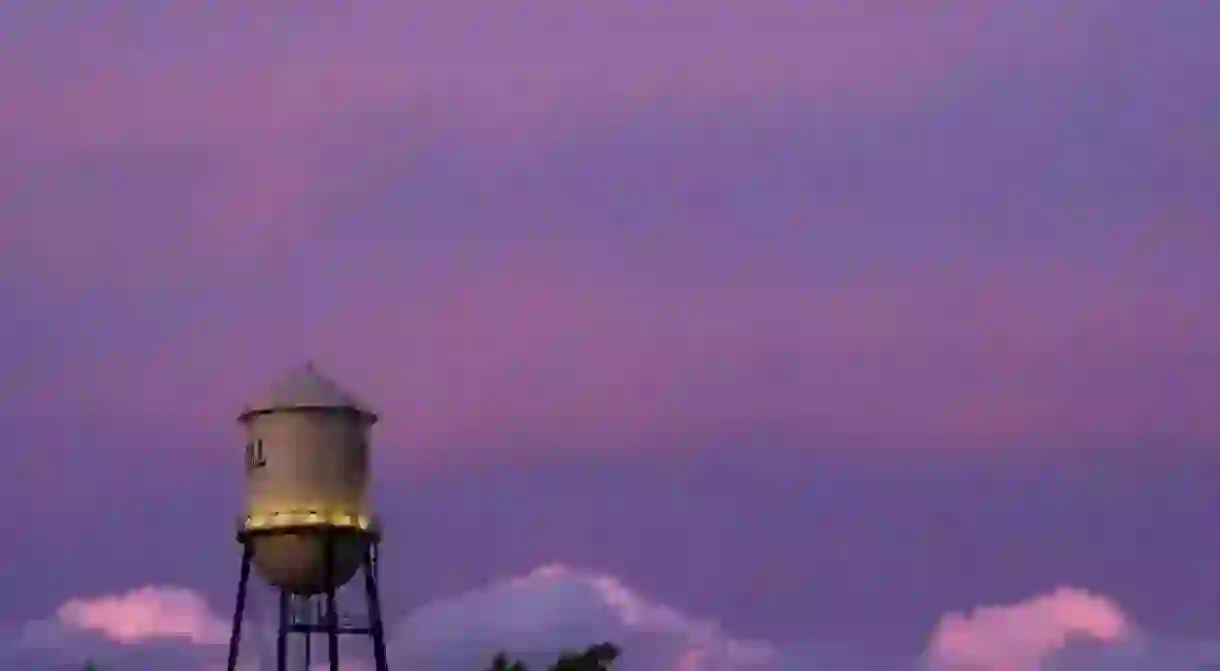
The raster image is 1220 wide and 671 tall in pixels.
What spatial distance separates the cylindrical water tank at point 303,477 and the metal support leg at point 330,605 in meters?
0.12

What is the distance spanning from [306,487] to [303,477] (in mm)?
302

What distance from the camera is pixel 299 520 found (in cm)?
7812

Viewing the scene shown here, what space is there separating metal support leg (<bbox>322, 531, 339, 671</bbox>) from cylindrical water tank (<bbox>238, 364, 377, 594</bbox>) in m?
0.12

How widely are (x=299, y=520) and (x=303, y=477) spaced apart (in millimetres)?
1265

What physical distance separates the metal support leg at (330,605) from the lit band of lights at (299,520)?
0.40 meters

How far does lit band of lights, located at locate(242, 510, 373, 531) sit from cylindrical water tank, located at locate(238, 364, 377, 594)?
0.10ft

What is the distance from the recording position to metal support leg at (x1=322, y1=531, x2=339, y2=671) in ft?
257

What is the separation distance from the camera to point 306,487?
78000 mm

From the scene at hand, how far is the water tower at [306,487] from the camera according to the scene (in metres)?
78.1

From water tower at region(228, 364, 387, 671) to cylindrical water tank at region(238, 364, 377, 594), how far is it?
0.03m

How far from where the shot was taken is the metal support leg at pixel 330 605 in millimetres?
78481

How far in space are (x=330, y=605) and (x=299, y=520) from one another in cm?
361

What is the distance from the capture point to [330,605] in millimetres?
80438

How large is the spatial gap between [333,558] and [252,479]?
10.9ft
